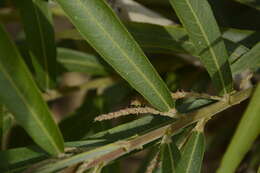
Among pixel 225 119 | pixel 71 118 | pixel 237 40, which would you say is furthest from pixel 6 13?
pixel 225 119

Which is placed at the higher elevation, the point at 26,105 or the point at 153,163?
the point at 26,105

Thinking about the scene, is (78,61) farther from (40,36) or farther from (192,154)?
(192,154)

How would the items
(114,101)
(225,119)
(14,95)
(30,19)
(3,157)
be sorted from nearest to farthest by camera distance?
1. (14,95)
2. (3,157)
3. (30,19)
4. (114,101)
5. (225,119)

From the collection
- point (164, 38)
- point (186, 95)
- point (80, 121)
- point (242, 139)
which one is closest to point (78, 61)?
point (80, 121)

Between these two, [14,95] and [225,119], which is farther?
[225,119]

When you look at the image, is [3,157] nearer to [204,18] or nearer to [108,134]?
[108,134]

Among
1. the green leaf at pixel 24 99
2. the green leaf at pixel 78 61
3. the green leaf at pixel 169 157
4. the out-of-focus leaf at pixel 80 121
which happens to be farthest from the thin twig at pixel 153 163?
the green leaf at pixel 78 61

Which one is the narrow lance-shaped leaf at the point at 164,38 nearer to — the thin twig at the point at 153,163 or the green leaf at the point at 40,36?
the green leaf at the point at 40,36
